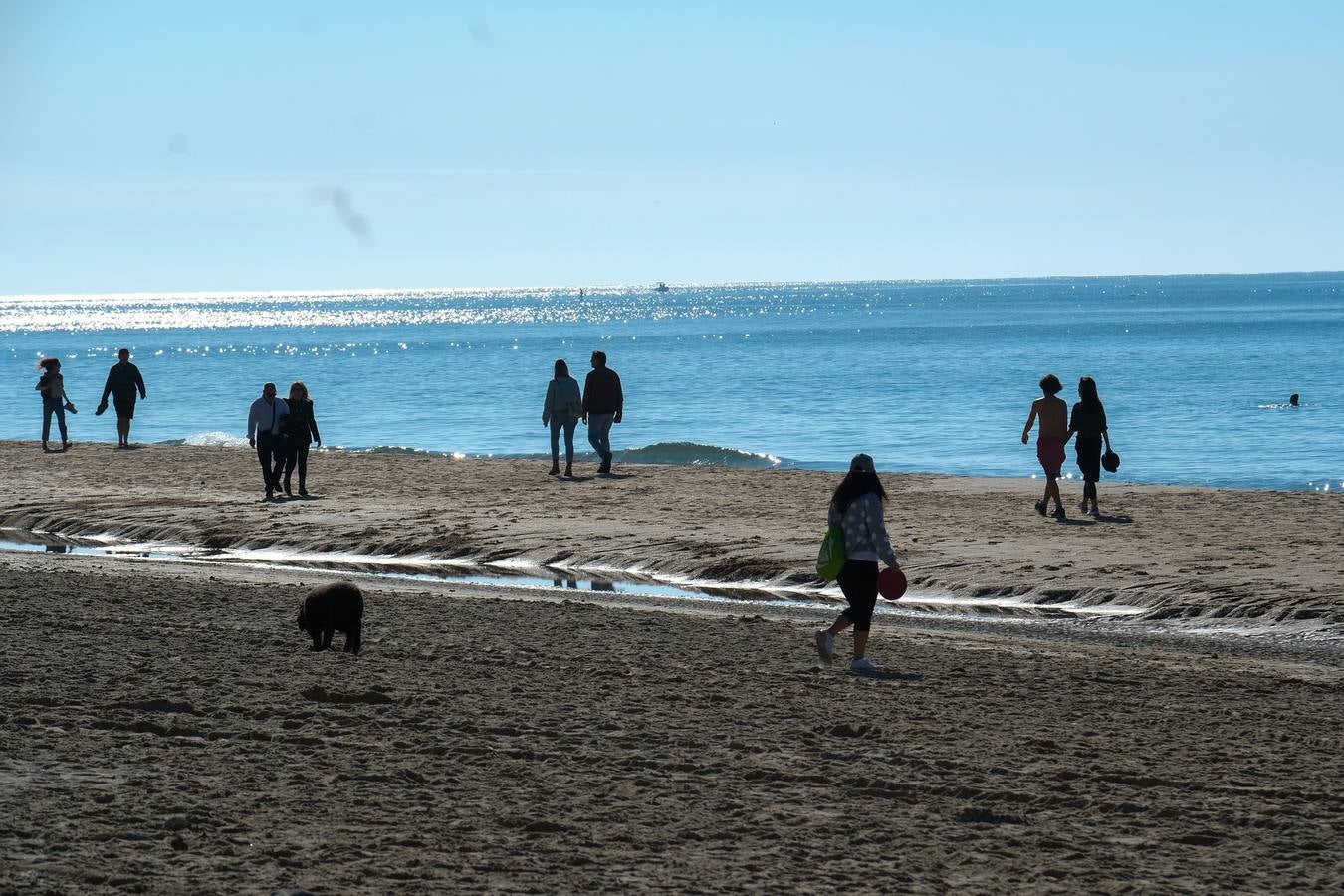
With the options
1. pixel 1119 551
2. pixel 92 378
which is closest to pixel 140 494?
pixel 1119 551

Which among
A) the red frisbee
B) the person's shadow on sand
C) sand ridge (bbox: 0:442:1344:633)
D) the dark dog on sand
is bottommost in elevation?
the person's shadow on sand

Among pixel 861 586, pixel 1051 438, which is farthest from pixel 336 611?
pixel 1051 438

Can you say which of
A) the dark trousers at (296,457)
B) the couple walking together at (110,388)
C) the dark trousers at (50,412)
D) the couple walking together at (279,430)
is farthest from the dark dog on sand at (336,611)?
the dark trousers at (50,412)

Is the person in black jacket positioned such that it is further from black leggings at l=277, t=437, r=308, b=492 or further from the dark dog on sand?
the dark dog on sand

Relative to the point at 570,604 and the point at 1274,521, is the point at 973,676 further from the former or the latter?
the point at 1274,521

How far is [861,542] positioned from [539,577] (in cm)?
526

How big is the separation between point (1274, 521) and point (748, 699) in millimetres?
8798

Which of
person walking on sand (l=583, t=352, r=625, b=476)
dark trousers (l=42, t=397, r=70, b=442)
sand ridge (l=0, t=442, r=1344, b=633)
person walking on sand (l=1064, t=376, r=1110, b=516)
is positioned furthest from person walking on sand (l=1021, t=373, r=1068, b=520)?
dark trousers (l=42, t=397, r=70, b=442)

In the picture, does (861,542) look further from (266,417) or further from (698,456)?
(698,456)

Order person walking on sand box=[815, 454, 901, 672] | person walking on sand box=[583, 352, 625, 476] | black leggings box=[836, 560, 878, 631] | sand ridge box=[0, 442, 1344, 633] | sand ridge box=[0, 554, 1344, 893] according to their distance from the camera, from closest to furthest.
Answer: sand ridge box=[0, 554, 1344, 893] < person walking on sand box=[815, 454, 901, 672] < black leggings box=[836, 560, 878, 631] < sand ridge box=[0, 442, 1344, 633] < person walking on sand box=[583, 352, 625, 476]

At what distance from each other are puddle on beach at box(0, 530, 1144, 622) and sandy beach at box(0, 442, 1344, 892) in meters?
0.14

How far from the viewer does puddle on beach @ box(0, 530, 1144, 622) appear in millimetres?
12148

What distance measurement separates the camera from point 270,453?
18.4m

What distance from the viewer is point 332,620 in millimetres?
9695
